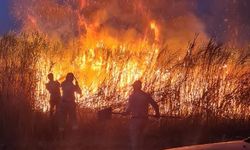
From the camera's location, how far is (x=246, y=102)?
1588 centimetres

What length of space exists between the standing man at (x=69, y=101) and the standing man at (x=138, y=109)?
2.42m

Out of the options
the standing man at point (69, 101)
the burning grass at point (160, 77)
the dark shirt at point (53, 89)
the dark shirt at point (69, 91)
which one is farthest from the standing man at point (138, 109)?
the dark shirt at point (53, 89)

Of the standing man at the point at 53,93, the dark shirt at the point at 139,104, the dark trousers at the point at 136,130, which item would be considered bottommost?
the dark trousers at the point at 136,130

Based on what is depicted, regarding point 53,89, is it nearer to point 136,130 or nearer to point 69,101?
point 69,101

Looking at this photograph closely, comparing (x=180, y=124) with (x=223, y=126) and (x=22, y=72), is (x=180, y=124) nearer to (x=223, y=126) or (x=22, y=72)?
(x=223, y=126)

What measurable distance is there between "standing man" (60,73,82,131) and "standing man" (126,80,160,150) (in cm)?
242

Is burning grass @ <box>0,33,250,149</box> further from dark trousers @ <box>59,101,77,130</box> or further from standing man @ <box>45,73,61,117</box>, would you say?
dark trousers @ <box>59,101,77,130</box>

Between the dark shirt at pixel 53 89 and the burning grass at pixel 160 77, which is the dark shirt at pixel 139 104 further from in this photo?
the dark shirt at pixel 53 89

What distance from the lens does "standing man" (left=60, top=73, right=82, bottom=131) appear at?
589 inches

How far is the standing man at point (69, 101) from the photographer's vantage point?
49.1ft

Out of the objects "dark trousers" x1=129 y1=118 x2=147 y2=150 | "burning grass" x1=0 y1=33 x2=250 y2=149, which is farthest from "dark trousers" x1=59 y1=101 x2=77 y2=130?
"dark trousers" x1=129 y1=118 x2=147 y2=150

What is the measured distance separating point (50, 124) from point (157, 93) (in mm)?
3285

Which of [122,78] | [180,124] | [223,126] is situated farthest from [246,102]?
[122,78]

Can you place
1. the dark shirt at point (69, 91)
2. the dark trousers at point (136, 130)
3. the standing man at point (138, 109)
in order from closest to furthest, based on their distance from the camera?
the standing man at point (138, 109)
the dark trousers at point (136, 130)
the dark shirt at point (69, 91)
